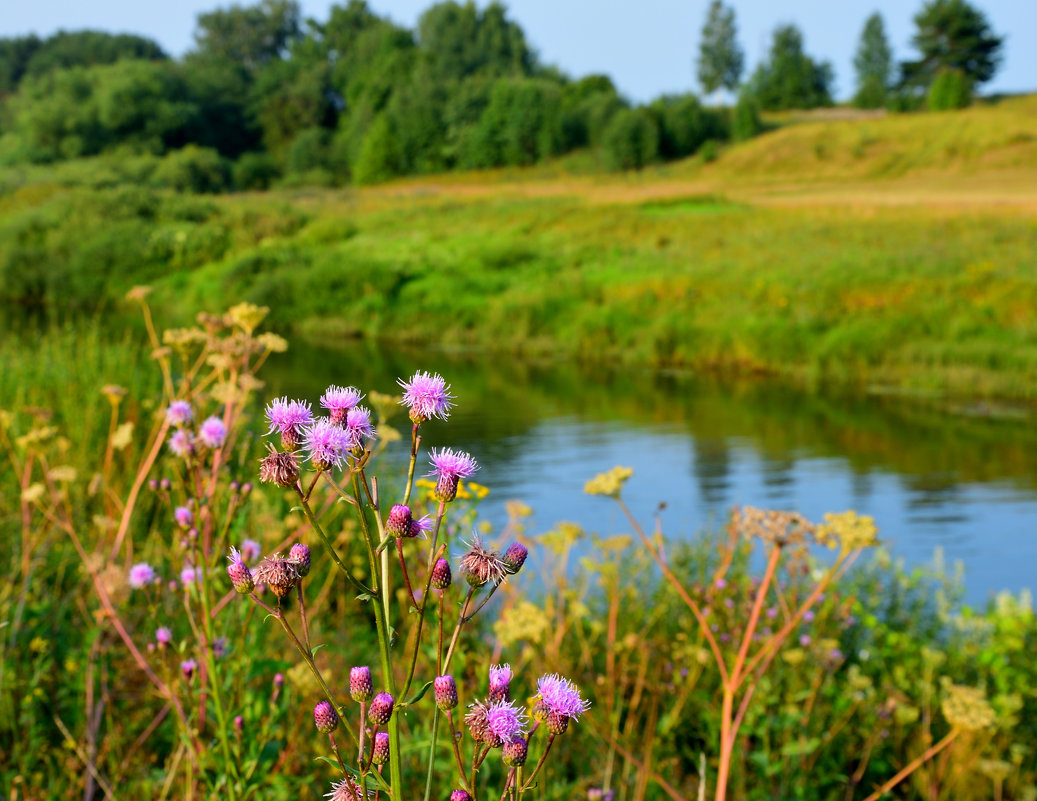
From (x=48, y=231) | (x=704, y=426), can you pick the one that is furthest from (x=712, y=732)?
(x=48, y=231)

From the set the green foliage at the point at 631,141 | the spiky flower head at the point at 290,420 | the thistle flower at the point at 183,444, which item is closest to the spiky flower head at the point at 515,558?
the spiky flower head at the point at 290,420

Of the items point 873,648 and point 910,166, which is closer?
point 873,648

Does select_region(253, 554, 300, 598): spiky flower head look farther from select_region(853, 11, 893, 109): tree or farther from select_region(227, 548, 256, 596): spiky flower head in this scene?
select_region(853, 11, 893, 109): tree

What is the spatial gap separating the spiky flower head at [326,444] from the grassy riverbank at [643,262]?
14.1 meters

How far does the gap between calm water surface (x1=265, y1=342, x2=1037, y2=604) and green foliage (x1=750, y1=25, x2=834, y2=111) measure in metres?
52.6

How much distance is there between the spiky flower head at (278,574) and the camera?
837 millimetres

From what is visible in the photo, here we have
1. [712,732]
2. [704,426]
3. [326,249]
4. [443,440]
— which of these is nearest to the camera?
[712,732]

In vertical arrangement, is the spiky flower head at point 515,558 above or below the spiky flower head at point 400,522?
below

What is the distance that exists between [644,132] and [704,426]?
32270 mm

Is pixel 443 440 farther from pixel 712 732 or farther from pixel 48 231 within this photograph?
pixel 48 231

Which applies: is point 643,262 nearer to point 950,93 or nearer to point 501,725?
point 501,725

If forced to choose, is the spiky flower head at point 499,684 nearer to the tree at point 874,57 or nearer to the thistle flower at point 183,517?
the thistle flower at point 183,517

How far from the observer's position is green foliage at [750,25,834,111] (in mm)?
62125

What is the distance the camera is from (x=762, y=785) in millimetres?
2934
